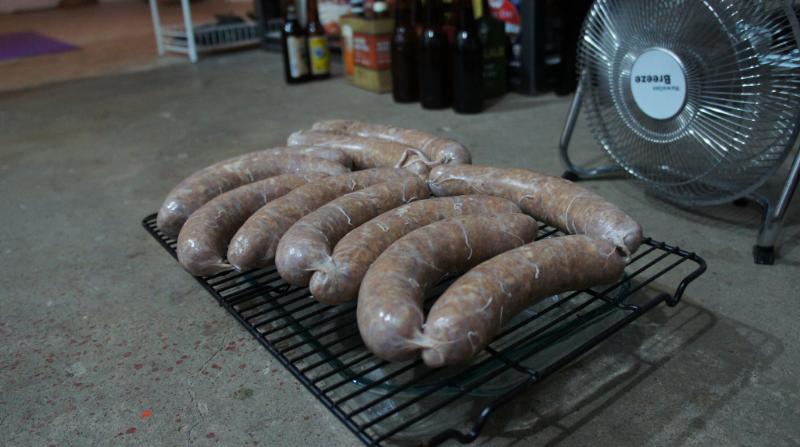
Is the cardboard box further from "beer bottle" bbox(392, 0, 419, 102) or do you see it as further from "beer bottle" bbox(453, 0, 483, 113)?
"beer bottle" bbox(453, 0, 483, 113)

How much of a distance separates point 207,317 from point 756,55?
1.30 meters

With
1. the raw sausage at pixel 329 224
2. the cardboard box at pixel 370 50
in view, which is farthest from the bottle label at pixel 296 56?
the raw sausage at pixel 329 224

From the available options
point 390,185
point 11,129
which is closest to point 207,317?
point 390,185

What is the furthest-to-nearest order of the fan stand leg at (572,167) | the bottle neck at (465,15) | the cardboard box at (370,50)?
1. the cardboard box at (370,50)
2. the bottle neck at (465,15)
3. the fan stand leg at (572,167)

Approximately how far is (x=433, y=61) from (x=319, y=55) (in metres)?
1.00

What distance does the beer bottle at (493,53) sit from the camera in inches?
112

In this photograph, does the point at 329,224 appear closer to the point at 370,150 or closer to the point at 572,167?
the point at 370,150

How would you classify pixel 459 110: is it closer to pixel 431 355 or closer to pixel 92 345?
pixel 92 345

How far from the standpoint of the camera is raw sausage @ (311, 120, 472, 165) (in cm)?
147

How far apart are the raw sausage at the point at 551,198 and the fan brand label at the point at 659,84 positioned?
489 millimetres

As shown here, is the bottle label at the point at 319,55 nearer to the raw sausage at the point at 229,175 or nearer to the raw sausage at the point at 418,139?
the raw sausage at the point at 418,139

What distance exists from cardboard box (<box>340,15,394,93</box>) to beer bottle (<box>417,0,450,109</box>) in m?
0.32

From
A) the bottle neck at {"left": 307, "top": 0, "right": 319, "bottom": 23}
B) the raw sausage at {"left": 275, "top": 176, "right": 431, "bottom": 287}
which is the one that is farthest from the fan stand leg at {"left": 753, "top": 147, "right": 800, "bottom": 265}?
the bottle neck at {"left": 307, "top": 0, "right": 319, "bottom": 23}

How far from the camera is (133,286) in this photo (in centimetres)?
152
